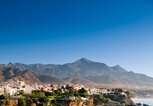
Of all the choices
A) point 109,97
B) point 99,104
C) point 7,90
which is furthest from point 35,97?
point 109,97

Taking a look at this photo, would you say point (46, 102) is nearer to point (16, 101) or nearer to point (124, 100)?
point (16, 101)

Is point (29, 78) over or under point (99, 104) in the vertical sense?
over

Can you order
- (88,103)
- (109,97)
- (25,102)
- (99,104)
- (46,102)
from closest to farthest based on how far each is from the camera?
(25,102)
(46,102)
(88,103)
(99,104)
(109,97)

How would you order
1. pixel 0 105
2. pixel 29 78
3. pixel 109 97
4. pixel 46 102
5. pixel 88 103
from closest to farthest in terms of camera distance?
pixel 0 105, pixel 46 102, pixel 88 103, pixel 109 97, pixel 29 78

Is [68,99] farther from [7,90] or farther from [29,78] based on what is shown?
[29,78]

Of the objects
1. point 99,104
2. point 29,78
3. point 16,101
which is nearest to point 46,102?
point 16,101

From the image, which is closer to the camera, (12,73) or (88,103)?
(88,103)

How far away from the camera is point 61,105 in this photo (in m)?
29.4

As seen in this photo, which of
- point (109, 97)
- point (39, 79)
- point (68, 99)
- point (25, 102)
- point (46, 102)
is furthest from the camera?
point (39, 79)

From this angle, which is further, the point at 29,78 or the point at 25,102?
the point at 29,78

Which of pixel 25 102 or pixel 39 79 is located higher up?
pixel 39 79

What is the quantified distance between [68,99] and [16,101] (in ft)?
22.3

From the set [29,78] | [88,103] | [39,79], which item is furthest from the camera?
[39,79]

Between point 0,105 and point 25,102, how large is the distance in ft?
7.65
